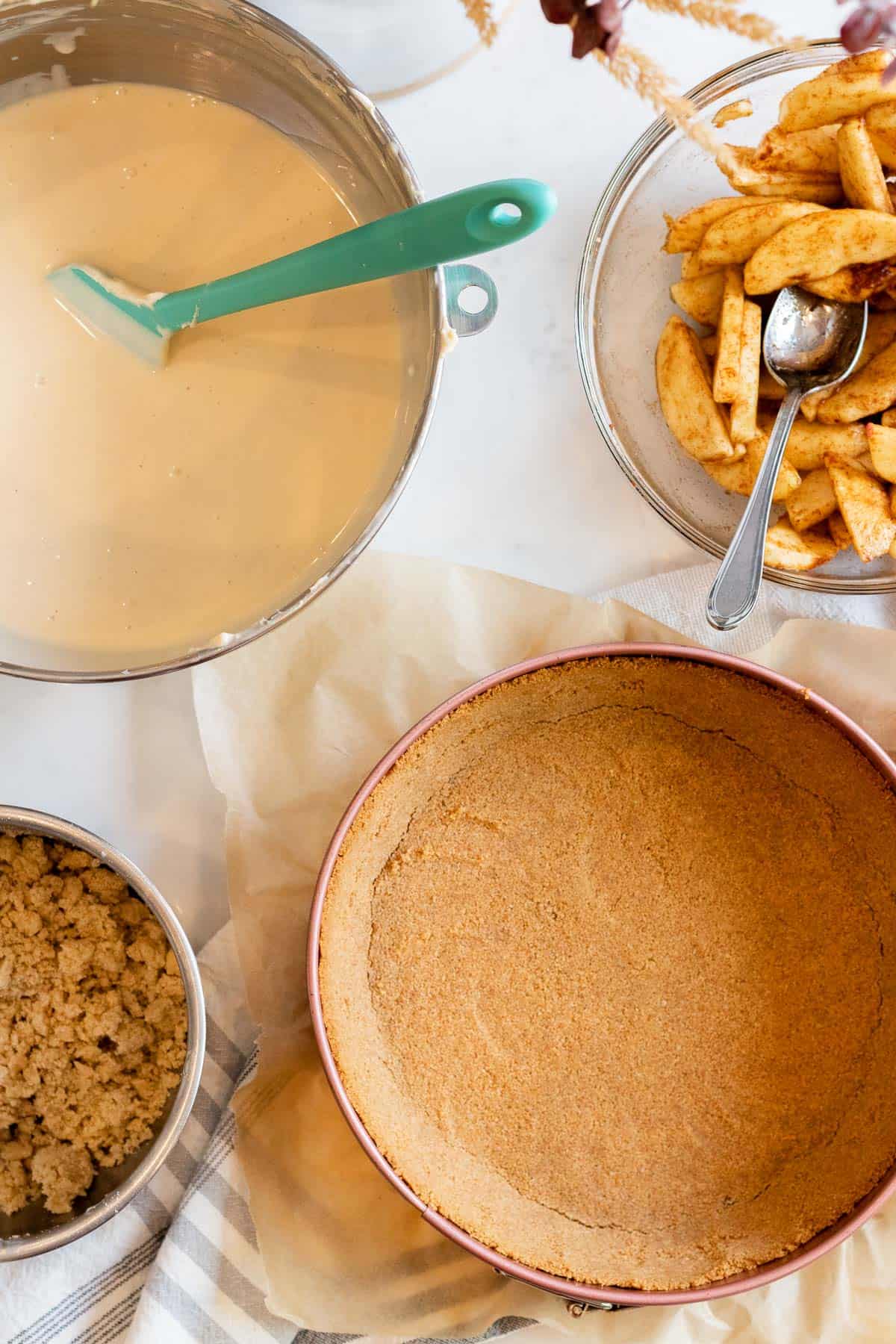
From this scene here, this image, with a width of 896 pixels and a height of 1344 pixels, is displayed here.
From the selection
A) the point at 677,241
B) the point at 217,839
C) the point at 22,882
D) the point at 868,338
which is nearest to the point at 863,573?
the point at 868,338

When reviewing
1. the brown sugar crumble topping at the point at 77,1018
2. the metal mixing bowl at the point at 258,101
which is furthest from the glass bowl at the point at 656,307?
the brown sugar crumble topping at the point at 77,1018

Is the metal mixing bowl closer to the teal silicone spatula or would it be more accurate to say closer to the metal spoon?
the teal silicone spatula

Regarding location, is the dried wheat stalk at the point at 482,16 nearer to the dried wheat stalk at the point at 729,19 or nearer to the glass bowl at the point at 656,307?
the dried wheat stalk at the point at 729,19

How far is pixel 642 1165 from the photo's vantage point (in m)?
0.92

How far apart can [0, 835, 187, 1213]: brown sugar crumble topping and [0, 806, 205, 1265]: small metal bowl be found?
1.1 inches

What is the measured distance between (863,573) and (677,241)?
28cm

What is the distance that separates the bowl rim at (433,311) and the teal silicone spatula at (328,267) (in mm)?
59

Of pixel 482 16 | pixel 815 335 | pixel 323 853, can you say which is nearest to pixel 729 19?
pixel 482 16

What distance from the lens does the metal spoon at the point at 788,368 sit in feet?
2.77

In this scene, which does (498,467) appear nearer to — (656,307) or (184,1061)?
(656,307)

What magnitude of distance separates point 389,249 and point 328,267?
5 cm

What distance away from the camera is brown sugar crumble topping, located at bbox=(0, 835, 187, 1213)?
2.88 feet

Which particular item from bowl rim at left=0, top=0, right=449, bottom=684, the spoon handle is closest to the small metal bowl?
bowl rim at left=0, top=0, right=449, bottom=684

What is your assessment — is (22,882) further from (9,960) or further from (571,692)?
(571,692)
